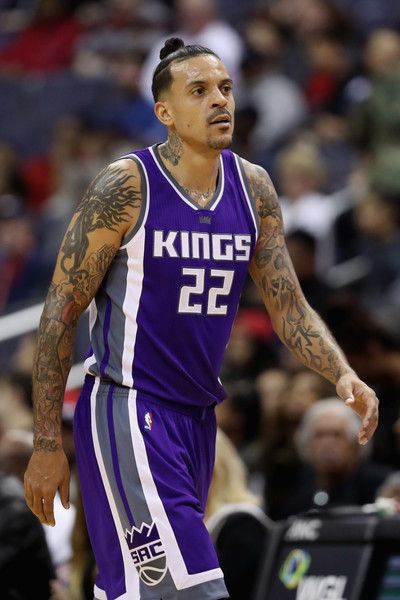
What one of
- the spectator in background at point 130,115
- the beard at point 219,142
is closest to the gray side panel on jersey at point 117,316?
the beard at point 219,142

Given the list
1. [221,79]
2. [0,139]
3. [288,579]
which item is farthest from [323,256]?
[221,79]

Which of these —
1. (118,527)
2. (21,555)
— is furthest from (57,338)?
(21,555)

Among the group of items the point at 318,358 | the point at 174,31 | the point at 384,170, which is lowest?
A: the point at 318,358

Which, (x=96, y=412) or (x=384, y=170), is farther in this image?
(x=384, y=170)

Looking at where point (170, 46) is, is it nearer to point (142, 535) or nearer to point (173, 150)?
point (173, 150)

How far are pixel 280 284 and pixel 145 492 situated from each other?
0.95 metres

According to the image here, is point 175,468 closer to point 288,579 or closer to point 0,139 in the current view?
point 288,579

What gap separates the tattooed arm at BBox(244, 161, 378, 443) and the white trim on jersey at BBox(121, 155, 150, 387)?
0.51 m

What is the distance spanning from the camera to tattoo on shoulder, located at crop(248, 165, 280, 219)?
207 inches

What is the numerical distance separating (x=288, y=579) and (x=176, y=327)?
148cm

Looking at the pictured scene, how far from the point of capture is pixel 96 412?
16.3 feet

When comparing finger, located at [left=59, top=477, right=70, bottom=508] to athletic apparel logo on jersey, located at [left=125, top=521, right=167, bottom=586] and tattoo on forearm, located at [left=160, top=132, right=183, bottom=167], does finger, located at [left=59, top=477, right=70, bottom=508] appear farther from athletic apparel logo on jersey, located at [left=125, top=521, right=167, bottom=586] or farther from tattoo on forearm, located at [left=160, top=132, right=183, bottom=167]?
tattoo on forearm, located at [left=160, top=132, right=183, bottom=167]

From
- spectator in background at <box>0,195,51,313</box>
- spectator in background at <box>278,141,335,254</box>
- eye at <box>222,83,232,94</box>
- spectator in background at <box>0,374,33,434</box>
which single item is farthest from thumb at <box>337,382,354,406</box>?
spectator in background at <box>0,195,51,313</box>

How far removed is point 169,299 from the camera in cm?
496
